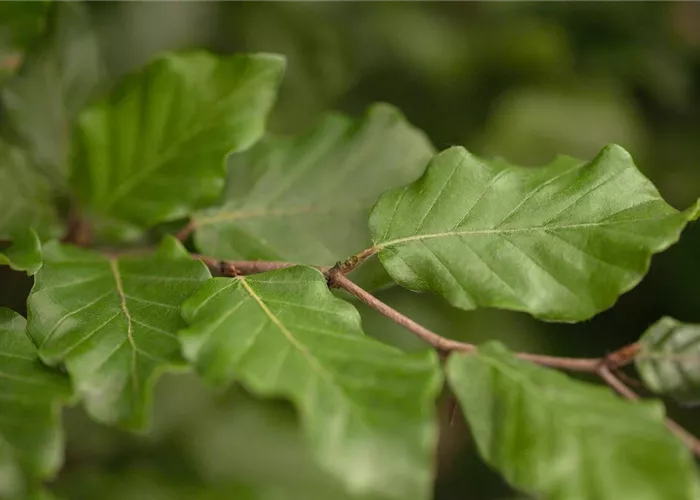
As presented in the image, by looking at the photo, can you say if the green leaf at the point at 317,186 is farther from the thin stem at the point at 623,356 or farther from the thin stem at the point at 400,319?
the thin stem at the point at 623,356

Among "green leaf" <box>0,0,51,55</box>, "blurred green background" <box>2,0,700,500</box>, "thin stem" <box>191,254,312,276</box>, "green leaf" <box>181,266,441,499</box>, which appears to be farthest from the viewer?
"blurred green background" <box>2,0,700,500</box>

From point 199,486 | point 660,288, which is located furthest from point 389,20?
point 199,486

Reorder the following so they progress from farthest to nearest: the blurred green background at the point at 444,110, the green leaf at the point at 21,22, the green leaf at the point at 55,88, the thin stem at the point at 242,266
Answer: the blurred green background at the point at 444,110 → the green leaf at the point at 55,88 → the green leaf at the point at 21,22 → the thin stem at the point at 242,266

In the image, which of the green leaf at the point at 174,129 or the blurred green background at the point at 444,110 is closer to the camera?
the green leaf at the point at 174,129

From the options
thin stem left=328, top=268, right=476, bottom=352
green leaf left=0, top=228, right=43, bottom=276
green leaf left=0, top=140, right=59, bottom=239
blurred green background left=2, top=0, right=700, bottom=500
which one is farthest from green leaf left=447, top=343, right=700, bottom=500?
blurred green background left=2, top=0, right=700, bottom=500

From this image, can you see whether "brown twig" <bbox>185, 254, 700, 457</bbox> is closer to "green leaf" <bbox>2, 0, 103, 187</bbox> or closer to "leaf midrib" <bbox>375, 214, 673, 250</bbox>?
"leaf midrib" <bbox>375, 214, 673, 250</bbox>

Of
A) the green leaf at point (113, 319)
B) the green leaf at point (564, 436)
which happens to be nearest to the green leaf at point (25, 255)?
the green leaf at point (113, 319)
